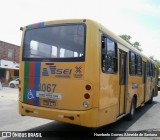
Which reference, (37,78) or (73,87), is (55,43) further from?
(73,87)

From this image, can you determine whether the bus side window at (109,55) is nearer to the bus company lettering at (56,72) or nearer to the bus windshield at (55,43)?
the bus windshield at (55,43)

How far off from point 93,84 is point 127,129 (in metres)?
3.45

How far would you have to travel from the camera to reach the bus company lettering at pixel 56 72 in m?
6.91

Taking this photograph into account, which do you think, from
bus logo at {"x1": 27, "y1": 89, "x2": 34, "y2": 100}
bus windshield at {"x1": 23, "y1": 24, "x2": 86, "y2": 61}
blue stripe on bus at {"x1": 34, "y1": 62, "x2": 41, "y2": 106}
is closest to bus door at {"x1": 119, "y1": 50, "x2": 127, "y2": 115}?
bus windshield at {"x1": 23, "y1": 24, "x2": 86, "y2": 61}

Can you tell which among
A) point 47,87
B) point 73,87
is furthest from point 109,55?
point 47,87

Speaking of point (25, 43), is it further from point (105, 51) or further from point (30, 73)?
point (105, 51)

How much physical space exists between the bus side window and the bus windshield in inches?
27.4

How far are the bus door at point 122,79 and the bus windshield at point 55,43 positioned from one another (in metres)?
2.42

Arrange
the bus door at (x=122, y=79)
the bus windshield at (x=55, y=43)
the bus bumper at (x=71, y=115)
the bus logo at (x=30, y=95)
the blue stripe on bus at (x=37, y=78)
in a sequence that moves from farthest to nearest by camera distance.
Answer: the bus door at (x=122, y=79) → the bus logo at (x=30, y=95) → the blue stripe on bus at (x=37, y=78) → the bus windshield at (x=55, y=43) → the bus bumper at (x=71, y=115)

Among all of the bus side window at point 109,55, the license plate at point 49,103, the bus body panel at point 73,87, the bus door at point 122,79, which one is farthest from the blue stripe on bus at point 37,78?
the bus door at point 122,79

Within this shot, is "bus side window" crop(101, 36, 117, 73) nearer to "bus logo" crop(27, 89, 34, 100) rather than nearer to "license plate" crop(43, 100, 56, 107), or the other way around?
"license plate" crop(43, 100, 56, 107)

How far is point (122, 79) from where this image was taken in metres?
9.26

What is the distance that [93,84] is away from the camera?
261 inches

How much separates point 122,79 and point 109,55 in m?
1.90
